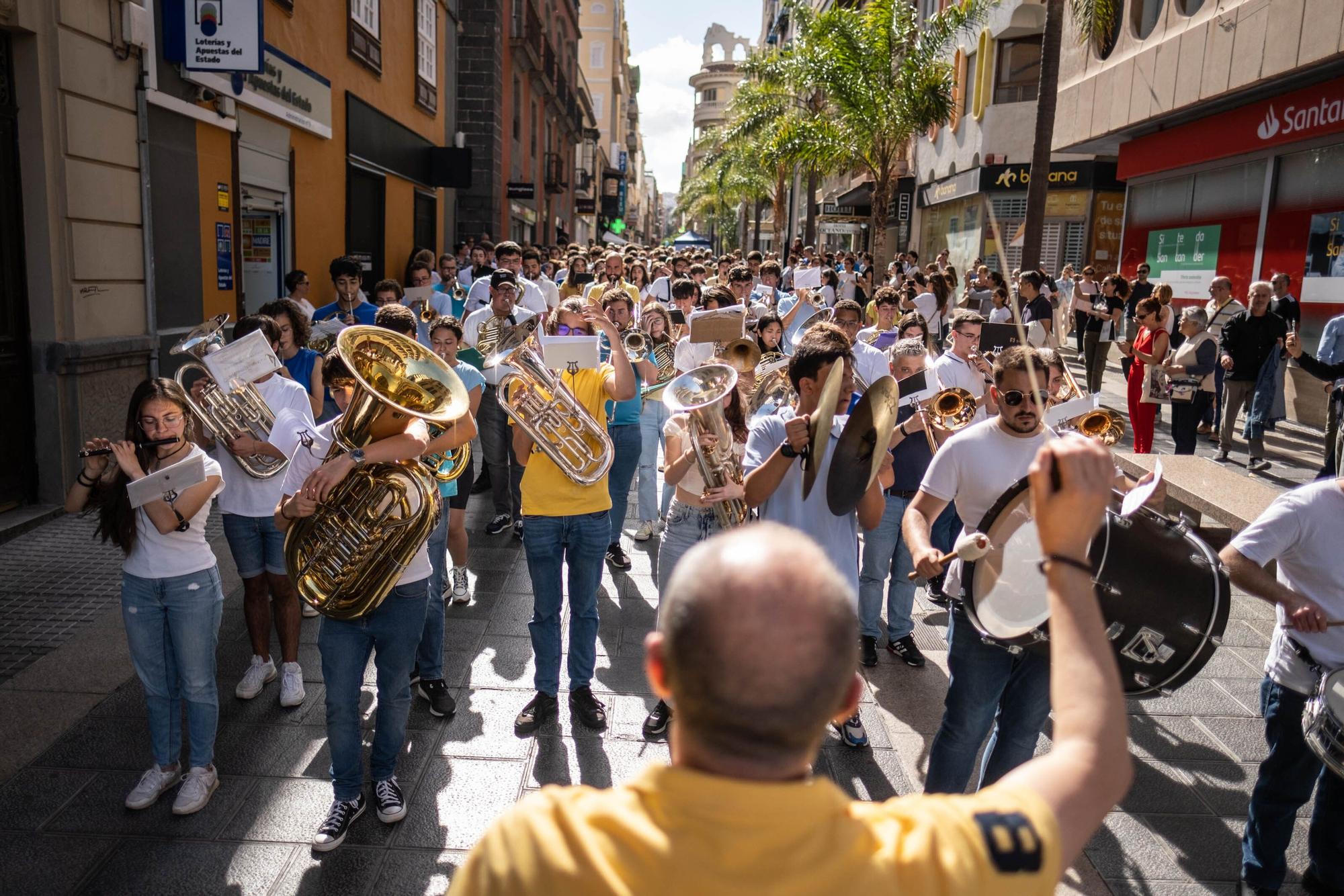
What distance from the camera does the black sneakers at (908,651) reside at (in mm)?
5691

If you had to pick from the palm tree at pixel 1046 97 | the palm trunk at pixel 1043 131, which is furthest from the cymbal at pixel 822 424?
the palm tree at pixel 1046 97

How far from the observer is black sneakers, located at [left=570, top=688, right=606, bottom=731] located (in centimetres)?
474

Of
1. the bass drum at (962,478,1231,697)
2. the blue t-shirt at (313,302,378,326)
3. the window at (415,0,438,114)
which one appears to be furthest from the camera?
the window at (415,0,438,114)

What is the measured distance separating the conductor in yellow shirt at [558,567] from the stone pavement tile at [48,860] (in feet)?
5.90

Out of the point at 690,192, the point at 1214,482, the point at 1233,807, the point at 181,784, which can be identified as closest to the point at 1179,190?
the point at 1214,482

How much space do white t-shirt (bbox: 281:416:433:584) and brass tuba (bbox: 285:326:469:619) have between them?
156mm

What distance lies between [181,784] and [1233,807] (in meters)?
4.47

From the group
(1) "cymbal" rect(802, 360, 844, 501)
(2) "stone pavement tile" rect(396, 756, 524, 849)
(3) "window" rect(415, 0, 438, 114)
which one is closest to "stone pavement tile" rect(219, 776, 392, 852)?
(2) "stone pavement tile" rect(396, 756, 524, 849)

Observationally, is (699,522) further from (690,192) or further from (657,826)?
(690,192)

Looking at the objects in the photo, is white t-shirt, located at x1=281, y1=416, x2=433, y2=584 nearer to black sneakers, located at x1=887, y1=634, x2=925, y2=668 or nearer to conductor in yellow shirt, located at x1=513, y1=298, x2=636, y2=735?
conductor in yellow shirt, located at x1=513, y1=298, x2=636, y2=735

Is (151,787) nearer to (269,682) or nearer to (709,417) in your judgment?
(269,682)

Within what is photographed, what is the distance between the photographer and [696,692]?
1229 mm

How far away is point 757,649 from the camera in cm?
120

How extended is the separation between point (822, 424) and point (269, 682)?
3.32 metres
